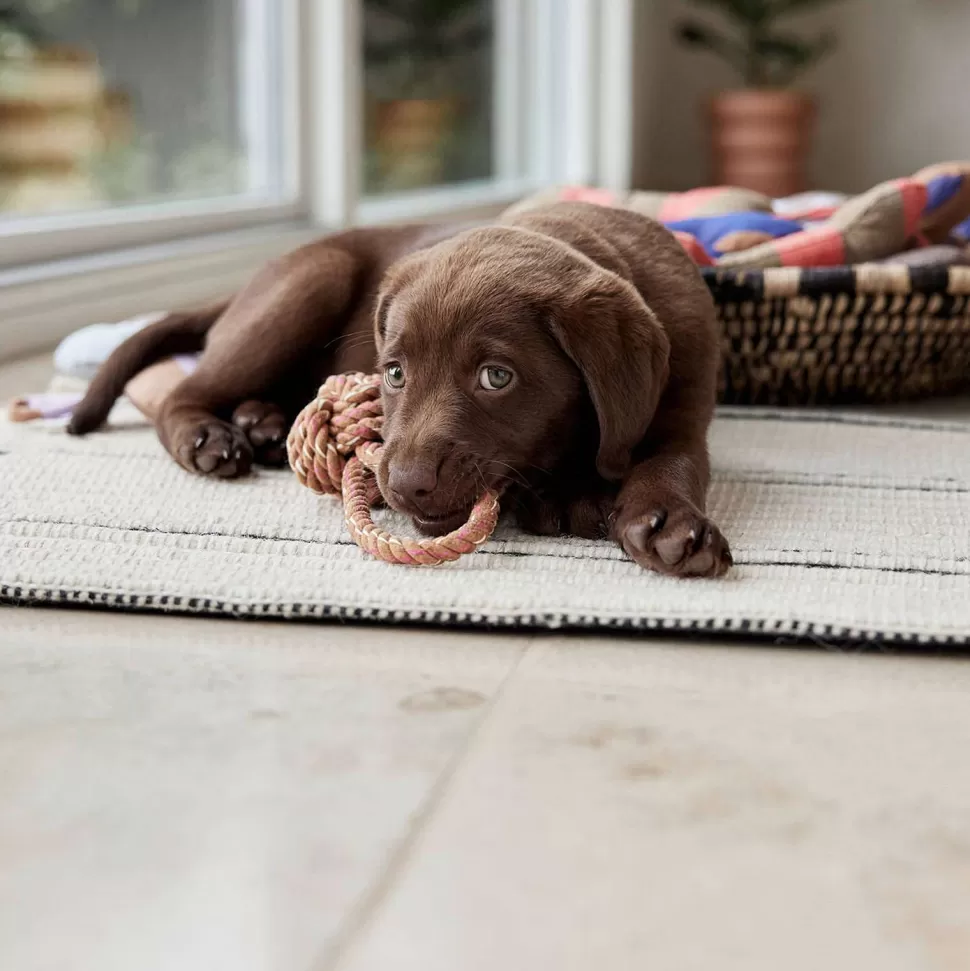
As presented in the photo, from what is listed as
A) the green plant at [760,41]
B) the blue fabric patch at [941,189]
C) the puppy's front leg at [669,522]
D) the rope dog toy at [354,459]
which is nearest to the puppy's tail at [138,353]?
the rope dog toy at [354,459]

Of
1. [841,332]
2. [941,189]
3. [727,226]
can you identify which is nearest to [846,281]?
[841,332]

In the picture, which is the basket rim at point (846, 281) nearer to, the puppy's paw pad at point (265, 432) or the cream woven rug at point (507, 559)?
the cream woven rug at point (507, 559)

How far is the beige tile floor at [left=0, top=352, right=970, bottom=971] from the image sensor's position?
905 mm

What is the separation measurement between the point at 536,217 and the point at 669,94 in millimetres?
6474

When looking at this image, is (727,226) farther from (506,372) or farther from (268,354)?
(506,372)

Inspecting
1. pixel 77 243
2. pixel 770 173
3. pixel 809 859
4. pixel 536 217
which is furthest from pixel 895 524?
pixel 770 173

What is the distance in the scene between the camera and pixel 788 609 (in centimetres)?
143

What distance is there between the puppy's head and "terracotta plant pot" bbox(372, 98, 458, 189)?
355 cm

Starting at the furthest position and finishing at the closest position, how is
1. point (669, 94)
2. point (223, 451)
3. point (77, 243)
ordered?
point (669, 94) < point (77, 243) < point (223, 451)

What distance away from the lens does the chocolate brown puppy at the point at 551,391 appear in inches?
64.2

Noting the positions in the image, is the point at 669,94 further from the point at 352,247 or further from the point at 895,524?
the point at 895,524

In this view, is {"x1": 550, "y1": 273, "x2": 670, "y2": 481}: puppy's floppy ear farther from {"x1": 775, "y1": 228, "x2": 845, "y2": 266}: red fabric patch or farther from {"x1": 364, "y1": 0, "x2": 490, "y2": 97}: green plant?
{"x1": 364, "y1": 0, "x2": 490, "y2": 97}: green plant

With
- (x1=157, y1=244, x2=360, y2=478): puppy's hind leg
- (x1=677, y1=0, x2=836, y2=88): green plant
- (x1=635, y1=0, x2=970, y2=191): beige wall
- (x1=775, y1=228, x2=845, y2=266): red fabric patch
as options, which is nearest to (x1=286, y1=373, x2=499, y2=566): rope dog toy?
(x1=157, y1=244, x2=360, y2=478): puppy's hind leg

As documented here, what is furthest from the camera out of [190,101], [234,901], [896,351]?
[190,101]
